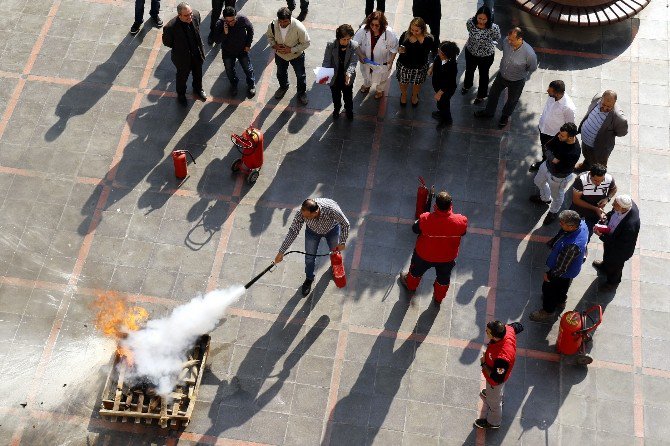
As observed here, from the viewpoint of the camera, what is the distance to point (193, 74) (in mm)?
14609

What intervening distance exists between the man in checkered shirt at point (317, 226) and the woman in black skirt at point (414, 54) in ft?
11.3

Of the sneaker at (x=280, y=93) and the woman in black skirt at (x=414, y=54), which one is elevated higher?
the woman in black skirt at (x=414, y=54)

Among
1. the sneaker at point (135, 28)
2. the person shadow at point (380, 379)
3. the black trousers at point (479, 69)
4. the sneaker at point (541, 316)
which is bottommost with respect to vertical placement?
the person shadow at point (380, 379)

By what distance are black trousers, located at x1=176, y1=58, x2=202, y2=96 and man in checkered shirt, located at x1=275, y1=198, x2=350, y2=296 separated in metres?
4.18

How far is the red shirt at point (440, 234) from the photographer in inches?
432

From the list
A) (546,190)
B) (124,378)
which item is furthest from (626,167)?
(124,378)

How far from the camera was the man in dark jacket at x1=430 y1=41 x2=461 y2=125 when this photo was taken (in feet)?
43.1

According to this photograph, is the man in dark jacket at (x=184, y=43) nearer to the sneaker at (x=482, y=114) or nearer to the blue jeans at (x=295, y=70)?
the blue jeans at (x=295, y=70)

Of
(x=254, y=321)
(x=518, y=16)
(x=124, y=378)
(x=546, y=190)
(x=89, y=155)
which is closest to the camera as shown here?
(x=124, y=378)

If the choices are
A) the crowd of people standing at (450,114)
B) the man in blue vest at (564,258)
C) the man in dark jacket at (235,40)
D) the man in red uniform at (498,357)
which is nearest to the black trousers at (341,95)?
the crowd of people standing at (450,114)

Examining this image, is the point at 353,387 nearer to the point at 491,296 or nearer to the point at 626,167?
the point at 491,296

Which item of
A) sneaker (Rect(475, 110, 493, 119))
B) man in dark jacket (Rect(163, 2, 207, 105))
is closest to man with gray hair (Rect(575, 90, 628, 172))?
sneaker (Rect(475, 110, 493, 119))

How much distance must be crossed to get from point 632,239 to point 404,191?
367 cm

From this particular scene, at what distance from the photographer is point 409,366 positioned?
11.8 meters
